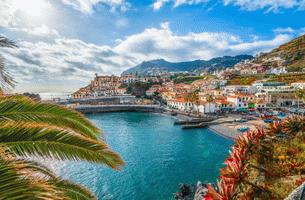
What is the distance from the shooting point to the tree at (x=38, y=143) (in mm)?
1421

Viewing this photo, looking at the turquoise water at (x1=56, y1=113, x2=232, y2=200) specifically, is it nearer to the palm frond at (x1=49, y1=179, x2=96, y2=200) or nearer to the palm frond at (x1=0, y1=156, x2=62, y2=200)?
the palm frond at (x1=49, y1=179, x2=96, y2=200)

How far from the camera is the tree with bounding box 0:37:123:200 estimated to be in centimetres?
142

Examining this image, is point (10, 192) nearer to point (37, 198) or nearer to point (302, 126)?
point (37, 198)

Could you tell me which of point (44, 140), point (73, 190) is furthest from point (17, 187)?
point (73, 190)

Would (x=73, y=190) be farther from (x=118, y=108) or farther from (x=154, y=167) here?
(x=118, y=108)

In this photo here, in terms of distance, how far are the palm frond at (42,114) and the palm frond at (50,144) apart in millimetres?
401

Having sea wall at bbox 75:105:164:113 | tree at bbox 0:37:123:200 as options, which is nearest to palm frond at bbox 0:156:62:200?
tree at bbox 0:37:123:200

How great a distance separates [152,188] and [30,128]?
54.3 ft

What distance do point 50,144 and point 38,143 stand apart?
13 cm

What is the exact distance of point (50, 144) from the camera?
96.3 inches

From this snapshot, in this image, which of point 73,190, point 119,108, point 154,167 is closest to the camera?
point 73,190

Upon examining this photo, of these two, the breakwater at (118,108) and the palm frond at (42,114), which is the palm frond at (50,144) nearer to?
the palm frond at (42,114)

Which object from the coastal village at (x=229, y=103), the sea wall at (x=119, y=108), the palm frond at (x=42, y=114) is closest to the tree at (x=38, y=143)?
the palm frond at (x=42, y=114)

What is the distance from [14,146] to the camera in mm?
2242
